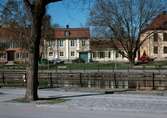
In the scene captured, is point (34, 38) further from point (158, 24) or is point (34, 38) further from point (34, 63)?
point (158, 24)

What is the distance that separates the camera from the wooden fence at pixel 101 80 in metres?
31.7

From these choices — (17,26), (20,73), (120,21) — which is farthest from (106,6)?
(20,73)

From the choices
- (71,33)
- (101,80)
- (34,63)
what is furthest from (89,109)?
(71,33)

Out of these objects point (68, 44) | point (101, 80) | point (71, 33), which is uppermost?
point (71, 33)

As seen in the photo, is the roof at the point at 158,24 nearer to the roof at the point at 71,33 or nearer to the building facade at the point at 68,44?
the building facade at the point at 68,44

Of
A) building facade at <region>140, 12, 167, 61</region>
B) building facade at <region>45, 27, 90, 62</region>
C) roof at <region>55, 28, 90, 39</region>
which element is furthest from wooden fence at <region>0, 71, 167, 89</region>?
roof at <region>55, 28, 90, 39</region>

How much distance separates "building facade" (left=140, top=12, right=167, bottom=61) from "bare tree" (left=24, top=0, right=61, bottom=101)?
197ft

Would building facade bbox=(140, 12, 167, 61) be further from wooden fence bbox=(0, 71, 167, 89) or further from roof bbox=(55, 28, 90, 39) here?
wooden fence bbox=(0, 71, 167, 89)

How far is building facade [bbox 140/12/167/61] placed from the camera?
84.3 meters

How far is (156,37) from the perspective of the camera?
90375 mm

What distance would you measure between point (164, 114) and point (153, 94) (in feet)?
28.1

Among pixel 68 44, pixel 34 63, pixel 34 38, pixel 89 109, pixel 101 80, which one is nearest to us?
pixel 89 109

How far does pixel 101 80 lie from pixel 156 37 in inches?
2278

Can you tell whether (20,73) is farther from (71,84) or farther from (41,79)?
(71,84)
